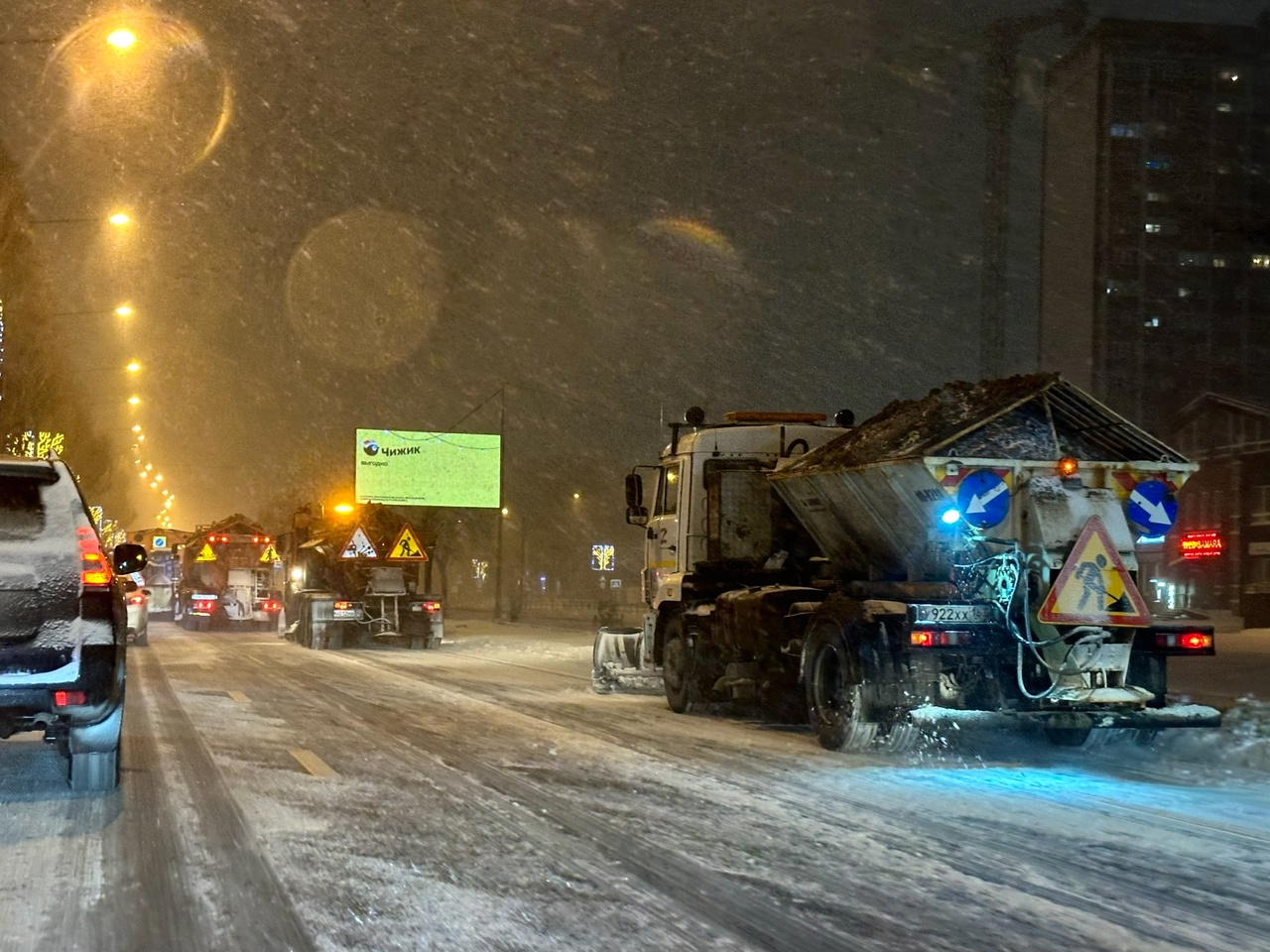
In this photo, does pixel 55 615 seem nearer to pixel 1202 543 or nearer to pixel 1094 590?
pixel 1094 590

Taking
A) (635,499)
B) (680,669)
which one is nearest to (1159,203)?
(635,499)

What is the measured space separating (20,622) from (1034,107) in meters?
56.9

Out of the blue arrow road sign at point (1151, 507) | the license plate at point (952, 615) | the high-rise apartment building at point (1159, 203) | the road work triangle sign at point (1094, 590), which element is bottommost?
the license plate at point (952, 615)

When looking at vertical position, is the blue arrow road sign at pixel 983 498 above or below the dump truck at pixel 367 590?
above

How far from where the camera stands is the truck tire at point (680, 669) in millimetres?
15305

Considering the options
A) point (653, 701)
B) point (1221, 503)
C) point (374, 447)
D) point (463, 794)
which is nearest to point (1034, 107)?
point (1221, 503)

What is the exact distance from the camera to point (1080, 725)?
10.8m

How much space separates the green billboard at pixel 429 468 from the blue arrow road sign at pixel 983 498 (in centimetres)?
3865

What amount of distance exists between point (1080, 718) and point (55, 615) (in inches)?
284

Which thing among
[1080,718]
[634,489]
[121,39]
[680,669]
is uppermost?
[121,39]

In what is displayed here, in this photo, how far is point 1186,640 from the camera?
36.8ft

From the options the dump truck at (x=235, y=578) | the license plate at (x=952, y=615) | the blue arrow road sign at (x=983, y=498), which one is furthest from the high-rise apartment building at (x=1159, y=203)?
the license plate at (x=952, y=615)

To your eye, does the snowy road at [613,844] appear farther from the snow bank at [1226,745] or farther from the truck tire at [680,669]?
the truck tire at [680,669]

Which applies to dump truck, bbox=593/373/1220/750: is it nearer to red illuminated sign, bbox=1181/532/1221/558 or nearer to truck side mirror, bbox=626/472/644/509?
truck side mirror, bbox=626/472/644/509
